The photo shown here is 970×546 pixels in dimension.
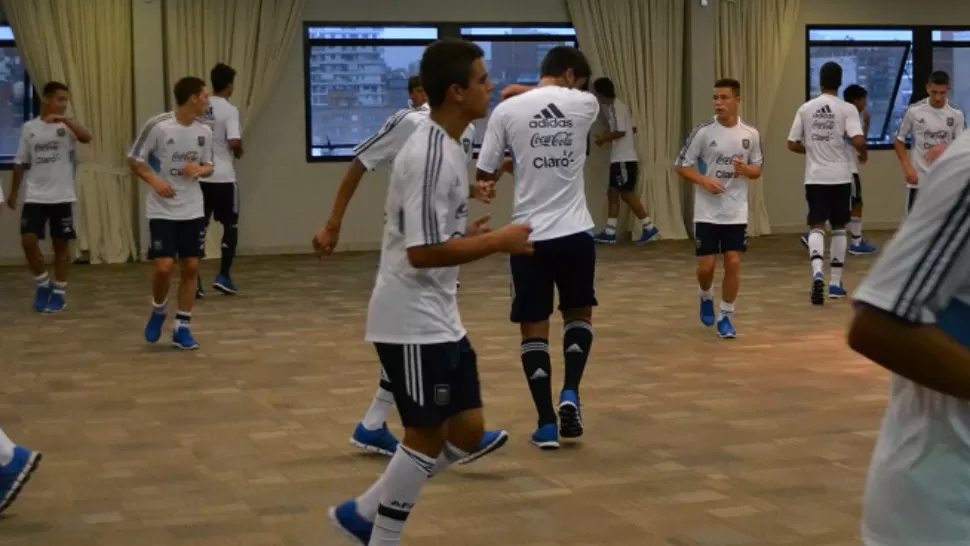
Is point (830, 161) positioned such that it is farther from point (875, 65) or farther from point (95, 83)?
point (95, 83)

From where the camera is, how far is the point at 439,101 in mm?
3668

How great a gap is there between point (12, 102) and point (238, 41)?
7.44 ft

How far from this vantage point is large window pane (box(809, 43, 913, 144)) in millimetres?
15555

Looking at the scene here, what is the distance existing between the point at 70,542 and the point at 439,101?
1.83 meters

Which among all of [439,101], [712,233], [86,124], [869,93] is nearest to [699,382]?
[712,233]

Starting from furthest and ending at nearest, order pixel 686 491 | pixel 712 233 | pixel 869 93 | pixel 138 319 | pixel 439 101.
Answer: pixel 869 93 < pixel 138 319 < pixel 712 233 < pixel 686 491 < pixel 439 101

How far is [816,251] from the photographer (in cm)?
953

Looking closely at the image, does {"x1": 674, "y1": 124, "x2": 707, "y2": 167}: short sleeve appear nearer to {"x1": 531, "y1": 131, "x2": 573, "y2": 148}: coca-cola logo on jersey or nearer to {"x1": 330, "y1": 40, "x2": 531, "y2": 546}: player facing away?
{"x1": 531, "y1": 131, "x2": 573, "y2": 148}: coca-cola logo on jersey

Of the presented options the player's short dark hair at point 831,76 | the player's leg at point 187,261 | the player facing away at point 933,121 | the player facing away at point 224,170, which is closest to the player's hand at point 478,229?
the player's leg at point 187,261

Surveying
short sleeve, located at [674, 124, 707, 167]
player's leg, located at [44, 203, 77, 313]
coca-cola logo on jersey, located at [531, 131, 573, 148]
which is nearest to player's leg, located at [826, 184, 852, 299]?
short sleeve, located at [674, 124, 707, 167]

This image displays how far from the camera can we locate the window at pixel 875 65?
1551 centimetres

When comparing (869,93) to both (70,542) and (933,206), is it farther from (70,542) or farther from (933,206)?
(933,206)

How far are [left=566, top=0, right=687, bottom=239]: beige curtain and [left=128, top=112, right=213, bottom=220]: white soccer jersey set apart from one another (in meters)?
7.27

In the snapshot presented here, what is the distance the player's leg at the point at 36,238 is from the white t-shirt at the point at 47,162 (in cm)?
7
